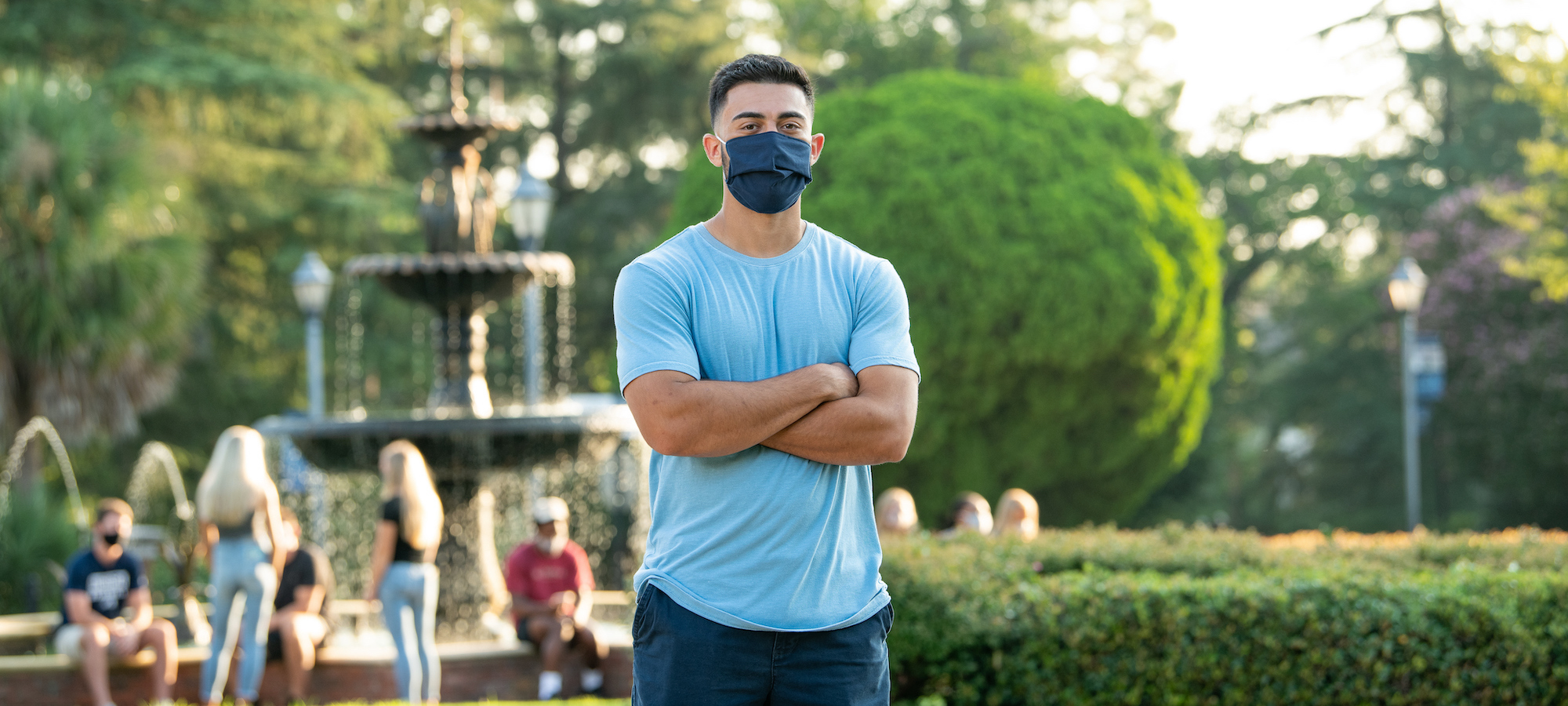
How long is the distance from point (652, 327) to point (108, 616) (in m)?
7.01

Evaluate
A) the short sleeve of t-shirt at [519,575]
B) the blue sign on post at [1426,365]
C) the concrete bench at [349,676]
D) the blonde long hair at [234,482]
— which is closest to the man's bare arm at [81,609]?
the concrete bench at [349,676]

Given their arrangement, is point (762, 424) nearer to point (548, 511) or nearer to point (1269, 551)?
point (1269, 551)

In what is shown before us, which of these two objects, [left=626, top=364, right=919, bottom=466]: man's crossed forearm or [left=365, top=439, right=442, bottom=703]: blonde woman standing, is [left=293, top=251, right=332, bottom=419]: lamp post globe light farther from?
[left=626, top=364, right=919, bottom=466]: man's crossed forearm

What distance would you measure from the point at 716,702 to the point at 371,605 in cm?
799

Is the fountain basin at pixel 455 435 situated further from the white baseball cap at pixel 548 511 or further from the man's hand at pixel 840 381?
the man's hand at pixel 840 381

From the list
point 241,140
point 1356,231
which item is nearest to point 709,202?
point 241,140

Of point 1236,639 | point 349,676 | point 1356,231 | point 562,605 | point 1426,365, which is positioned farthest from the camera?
point 1356,231

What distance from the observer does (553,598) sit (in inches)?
346

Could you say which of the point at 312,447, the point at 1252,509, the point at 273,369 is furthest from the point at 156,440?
the point at 1252,509

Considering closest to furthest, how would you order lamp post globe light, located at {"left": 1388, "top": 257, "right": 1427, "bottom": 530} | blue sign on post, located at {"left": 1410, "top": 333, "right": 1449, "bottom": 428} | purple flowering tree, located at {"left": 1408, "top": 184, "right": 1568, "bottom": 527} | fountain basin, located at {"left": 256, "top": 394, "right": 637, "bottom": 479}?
fountain basin, located at {"left": 256, "top": 394, "right": 637, "bottom": 479} < lamp post globe light, located at {"left": 1388, "top": 257, "right": 1427, "bottom": 530} < blue sign on post, located at {"left": 1410, "top": 333, "right": 1449, "bottom": 428} < purple flowering tree, located at {"left": 1408, "top": 184, "right": 1568, "bottom": 527}

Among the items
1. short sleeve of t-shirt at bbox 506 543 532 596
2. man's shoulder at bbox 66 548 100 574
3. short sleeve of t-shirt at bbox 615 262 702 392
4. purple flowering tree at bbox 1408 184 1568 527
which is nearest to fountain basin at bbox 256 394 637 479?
short sleeve of t-shirt at bbox 506 543 532 596

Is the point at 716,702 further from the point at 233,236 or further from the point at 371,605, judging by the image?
the point at 233,236

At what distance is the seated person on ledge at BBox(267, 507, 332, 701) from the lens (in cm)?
838

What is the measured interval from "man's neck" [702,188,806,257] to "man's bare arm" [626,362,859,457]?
11.7 inches
